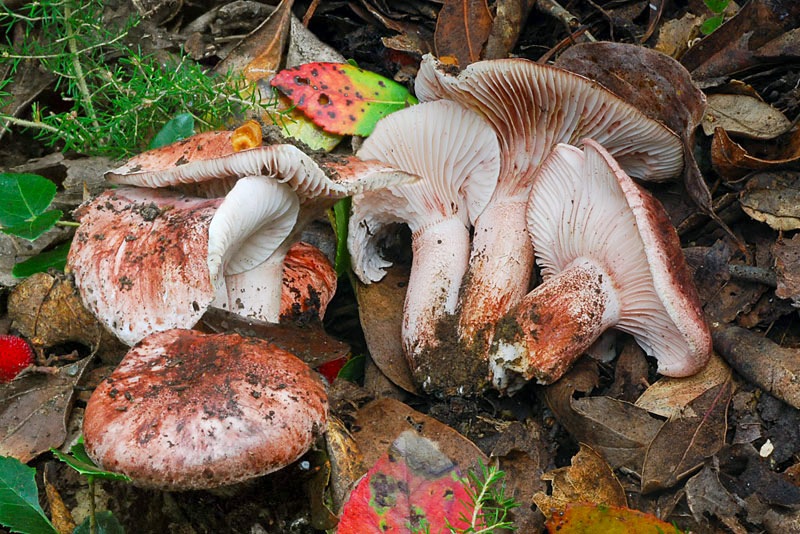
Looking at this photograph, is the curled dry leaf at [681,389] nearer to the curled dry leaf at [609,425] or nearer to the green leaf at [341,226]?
the curled dry leaf at [609,425]

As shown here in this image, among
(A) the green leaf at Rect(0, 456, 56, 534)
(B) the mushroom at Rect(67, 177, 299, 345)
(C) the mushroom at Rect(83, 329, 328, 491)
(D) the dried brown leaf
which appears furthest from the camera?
(D) the dried brown leaf

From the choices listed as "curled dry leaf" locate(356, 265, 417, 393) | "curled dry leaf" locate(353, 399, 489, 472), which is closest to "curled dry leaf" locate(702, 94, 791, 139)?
"curled dry leaf" locate(356, 265, 417, 393)

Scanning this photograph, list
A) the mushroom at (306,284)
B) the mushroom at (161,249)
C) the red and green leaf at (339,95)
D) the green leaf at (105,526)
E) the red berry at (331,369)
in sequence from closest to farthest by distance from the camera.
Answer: the green leaf at (105,526)
the mushroom at (161,249)
the red berry at (331,369)
the mushroom at (306,284)
the red and green leaf at (339,95)

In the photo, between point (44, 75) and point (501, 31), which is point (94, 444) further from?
point (501, 31)

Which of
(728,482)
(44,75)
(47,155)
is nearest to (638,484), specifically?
(728,482)

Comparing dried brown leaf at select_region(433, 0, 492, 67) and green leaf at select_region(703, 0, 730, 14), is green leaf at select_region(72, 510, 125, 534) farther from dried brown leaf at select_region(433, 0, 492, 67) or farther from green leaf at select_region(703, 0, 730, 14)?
green leaf at select_region(703, 0, 730, 14)

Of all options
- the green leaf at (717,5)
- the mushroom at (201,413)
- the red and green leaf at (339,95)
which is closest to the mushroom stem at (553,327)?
the mushroom at (201,413)
